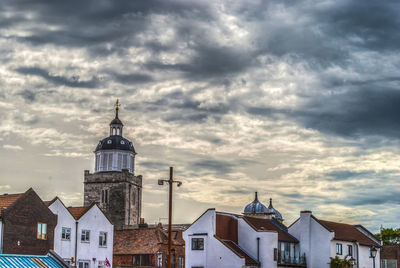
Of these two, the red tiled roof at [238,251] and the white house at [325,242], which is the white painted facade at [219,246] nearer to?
the red tiled roof at [238,251]

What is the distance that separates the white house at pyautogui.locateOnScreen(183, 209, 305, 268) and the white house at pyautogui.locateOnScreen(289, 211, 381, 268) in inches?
121

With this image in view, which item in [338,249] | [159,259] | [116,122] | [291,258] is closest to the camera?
[291,258]

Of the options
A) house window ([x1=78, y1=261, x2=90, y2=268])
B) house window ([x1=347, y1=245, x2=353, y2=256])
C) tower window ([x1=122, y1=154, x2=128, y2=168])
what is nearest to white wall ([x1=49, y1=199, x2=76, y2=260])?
house window ([x1=78, y1=261, x2=90, y2=268])

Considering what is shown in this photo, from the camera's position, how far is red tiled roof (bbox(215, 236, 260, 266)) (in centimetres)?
6644

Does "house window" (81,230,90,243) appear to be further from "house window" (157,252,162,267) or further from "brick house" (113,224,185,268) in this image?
"house window" (157,252,162,267)

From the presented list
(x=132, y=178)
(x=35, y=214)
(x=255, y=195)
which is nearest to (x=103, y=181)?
(x=132, y=178)

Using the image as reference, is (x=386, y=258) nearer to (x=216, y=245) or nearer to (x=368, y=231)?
(x=368, y=231)

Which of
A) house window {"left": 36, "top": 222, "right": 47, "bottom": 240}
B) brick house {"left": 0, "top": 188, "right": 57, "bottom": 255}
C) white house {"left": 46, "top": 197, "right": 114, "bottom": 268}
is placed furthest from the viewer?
white house {"left": 46, "top": 197, "right": 114, "bottom": 268}

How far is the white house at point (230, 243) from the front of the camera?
2638 inches

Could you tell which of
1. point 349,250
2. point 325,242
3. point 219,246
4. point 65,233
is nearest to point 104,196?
point 65,233

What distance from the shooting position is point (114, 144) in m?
117

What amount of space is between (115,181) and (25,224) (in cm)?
6104

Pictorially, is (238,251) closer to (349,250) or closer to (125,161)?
(349,250)

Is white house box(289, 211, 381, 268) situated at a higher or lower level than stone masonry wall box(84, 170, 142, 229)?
lower
